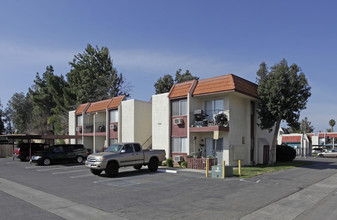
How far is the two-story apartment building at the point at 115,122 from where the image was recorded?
27219mm

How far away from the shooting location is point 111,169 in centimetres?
1559

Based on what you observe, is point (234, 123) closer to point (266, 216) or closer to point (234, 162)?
point (234, 162)

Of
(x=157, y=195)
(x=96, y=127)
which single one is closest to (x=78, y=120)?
(x=96, y=127)

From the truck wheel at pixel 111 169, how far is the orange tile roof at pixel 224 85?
9.22 meters

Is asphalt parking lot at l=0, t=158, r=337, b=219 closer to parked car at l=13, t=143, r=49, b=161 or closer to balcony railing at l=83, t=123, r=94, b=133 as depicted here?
parked car at l=13, t=143, r=49, b=161

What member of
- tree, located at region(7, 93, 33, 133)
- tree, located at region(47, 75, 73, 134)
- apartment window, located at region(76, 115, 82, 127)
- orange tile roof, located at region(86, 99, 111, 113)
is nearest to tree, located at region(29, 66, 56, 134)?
tree, located at region(47, 75, 73, 134)

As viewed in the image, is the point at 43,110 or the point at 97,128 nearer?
the point at 97,128

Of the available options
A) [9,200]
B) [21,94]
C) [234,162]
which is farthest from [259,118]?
[21,94]

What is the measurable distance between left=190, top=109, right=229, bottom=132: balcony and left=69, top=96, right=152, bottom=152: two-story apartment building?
7.28 meters

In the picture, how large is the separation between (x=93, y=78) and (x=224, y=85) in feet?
110

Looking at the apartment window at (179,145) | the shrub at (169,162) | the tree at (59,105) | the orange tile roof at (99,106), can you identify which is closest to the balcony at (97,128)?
the orange tile roof at (99,106)

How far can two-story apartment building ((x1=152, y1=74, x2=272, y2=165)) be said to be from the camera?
2080cm

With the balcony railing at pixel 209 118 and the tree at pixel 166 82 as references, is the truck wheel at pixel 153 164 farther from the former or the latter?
the tree at pixel 166 82

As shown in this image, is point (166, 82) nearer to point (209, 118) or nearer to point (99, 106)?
point (99, 106)
